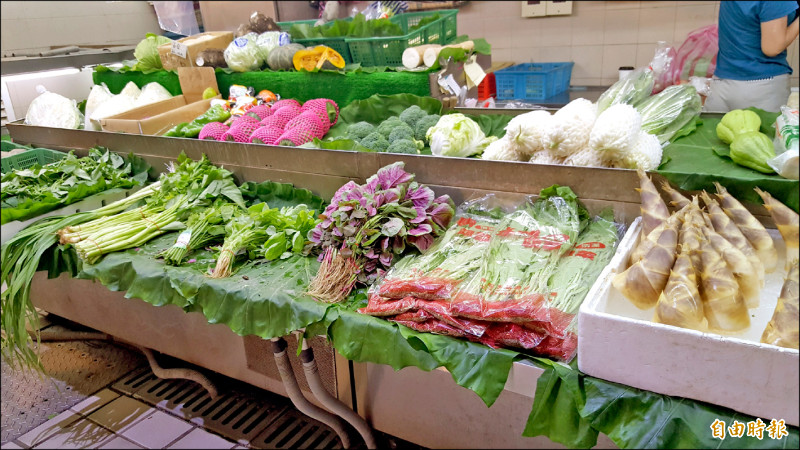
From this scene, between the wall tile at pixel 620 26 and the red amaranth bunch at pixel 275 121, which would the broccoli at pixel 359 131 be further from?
the wall tile at pixel 620 26

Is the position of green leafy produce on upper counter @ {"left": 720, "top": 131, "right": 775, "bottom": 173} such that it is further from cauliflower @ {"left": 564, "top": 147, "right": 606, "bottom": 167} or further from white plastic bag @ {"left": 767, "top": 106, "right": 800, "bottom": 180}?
cauliflower @ {"left": 564, "top": 147, "right": 606, "bottom": 167}

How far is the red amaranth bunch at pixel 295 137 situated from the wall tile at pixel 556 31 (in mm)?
3808

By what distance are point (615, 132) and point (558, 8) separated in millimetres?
4141

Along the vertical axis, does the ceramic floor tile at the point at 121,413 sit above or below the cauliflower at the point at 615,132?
below

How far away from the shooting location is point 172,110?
352cm

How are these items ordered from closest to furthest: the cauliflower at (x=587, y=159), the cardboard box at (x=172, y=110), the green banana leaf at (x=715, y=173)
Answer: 1. the green banana leaf at (x=715, y=173)
2. the cauliflower at (x=587, y=159)
3. the cardboard box at (x=172, y=110)

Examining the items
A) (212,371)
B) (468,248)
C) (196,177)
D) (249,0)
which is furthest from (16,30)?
(468,248)

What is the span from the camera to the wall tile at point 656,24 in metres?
5.12

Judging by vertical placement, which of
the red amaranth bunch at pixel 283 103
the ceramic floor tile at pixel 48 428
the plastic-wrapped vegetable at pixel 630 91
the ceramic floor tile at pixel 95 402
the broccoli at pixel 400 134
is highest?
the plastic-wrapped vegetable at pixel 630 91

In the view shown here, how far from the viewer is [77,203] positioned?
2.76 metres

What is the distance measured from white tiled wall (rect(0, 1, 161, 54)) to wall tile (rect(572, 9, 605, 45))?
14.3 feet

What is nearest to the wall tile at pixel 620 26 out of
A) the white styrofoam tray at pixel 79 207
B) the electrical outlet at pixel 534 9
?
the electrical outlet at pixel 534 9

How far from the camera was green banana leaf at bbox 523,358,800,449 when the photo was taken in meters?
1.29

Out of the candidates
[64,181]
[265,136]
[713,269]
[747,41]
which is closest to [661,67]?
[747,41]
